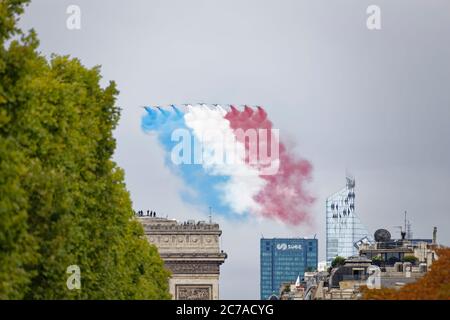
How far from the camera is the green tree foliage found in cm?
7588

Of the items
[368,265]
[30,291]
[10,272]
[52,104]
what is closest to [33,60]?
[52,104]

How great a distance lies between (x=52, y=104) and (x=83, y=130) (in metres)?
7.32

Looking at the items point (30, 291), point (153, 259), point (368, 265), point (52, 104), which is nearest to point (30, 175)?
point (30, 291)

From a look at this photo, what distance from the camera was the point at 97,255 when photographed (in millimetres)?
97188

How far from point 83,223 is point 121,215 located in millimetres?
12529

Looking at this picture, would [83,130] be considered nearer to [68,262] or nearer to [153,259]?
[68,262]

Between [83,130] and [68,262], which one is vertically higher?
[83,130]

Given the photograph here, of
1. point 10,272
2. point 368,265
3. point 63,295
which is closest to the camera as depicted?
point 10,272

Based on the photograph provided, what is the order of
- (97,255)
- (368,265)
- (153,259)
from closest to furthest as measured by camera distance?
(97,255)
(153,259)
(368,265)

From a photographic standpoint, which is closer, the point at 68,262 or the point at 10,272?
the point at 10,272

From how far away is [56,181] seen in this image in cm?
8200

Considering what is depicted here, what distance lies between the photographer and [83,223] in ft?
311

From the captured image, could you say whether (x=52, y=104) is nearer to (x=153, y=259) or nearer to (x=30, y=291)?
(x=30, y=291)

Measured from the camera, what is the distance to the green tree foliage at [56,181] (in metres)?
75.9
